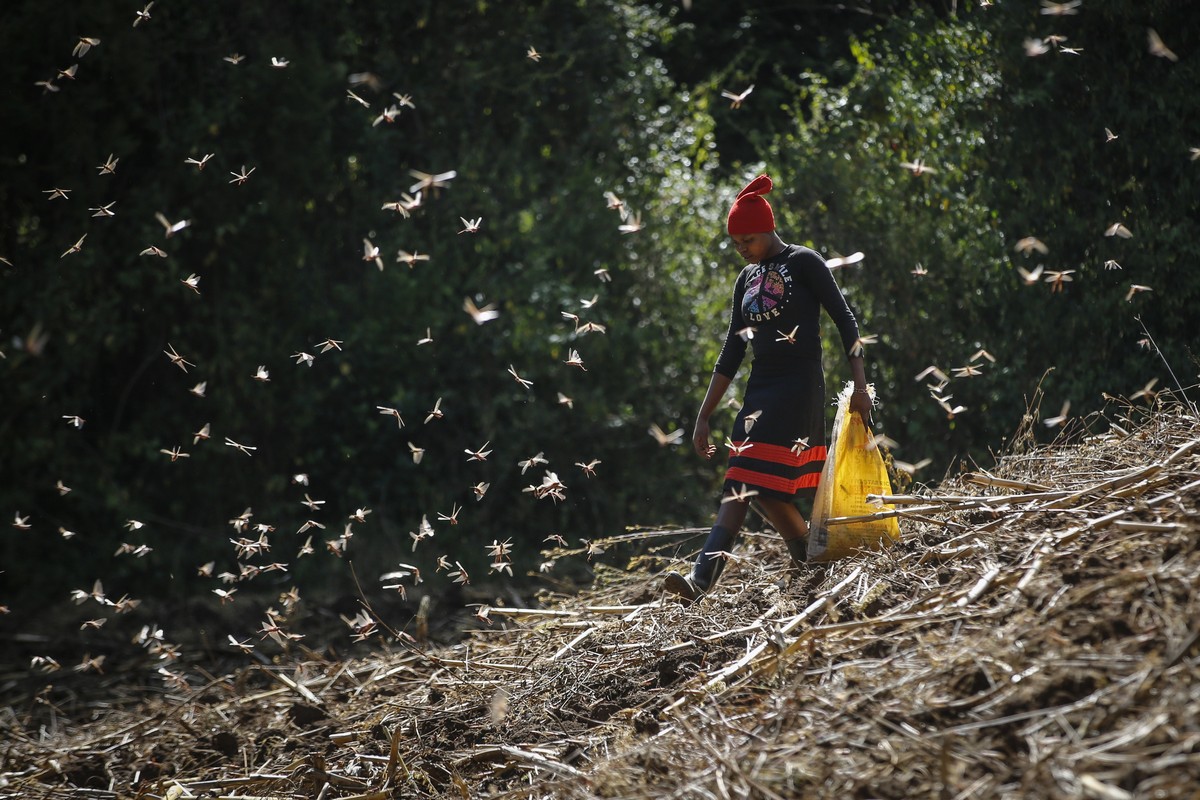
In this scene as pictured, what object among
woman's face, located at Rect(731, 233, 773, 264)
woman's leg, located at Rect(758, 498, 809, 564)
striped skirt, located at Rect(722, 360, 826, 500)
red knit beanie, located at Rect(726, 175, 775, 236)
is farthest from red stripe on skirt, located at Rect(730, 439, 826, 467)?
red knit beanie, located at Rect(726, 175, 775, 236)

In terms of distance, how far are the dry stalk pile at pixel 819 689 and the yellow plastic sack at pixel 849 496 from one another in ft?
0.46

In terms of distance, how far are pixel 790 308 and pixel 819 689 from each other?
1.84 meters

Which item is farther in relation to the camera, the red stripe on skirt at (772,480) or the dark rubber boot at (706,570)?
the red stripe on skirt at (772,480)

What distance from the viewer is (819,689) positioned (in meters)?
3.12

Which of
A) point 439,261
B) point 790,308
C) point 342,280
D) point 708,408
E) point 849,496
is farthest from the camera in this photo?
point 342,280

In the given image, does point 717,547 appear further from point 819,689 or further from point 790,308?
point 819,689

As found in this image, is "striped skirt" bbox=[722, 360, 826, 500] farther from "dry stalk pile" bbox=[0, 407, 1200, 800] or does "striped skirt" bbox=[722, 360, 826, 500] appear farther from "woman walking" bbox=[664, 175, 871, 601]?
"dry stalk pile" bbox=[0, 407, 1200, 800]

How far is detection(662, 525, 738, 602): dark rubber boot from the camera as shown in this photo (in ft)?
14.4

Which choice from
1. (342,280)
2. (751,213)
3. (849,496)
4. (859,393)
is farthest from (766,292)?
(342,280)

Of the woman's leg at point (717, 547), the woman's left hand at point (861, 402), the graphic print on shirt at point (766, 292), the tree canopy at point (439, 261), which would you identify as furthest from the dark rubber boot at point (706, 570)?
the tree canopy at point (439, 261)

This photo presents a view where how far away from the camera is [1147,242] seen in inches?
237

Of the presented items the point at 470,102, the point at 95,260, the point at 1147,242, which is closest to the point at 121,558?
the point at 95,260

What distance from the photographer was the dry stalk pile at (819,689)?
2605mm

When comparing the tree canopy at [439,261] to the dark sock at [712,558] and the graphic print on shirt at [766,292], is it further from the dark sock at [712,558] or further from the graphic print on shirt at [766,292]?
the dark sock at [712,558]
